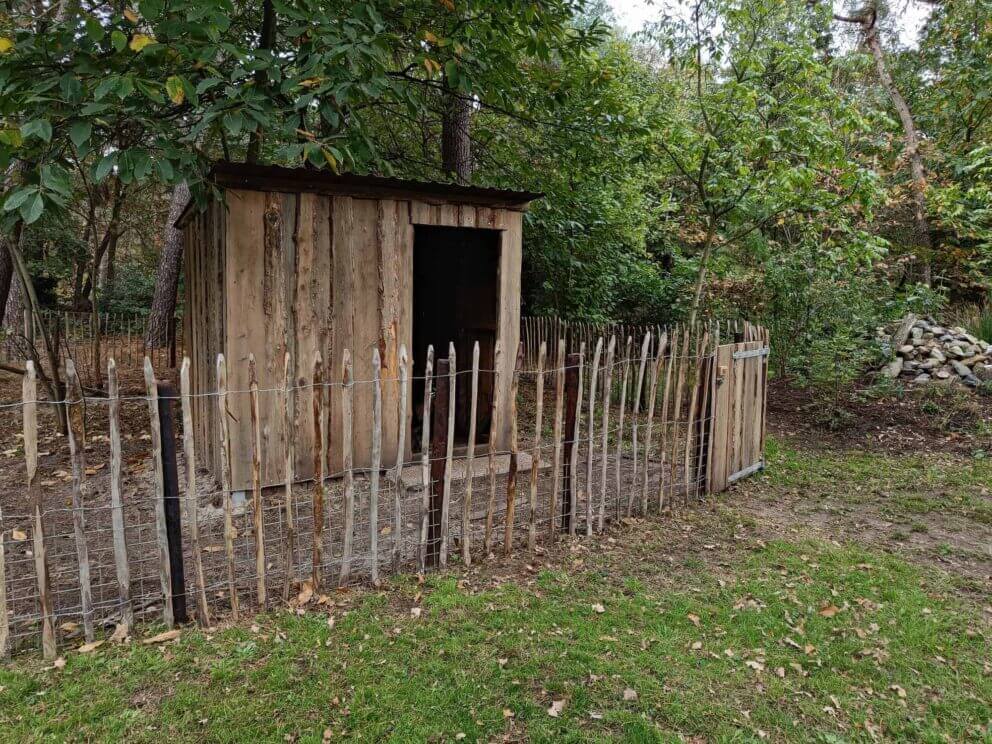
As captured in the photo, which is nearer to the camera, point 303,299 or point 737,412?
point 303,299

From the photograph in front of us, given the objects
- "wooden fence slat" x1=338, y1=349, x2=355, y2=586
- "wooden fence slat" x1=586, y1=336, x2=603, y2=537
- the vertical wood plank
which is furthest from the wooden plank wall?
the vertical wood plank

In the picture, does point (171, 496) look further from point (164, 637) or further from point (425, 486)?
point (425, 486)

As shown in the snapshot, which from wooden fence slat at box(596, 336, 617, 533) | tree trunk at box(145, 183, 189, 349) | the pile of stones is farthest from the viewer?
tree trunk at box(145, 183, 189, 349)

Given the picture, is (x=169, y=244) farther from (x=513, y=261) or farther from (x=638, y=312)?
(x=638, y=312)

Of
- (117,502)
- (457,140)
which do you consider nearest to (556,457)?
(117,502)

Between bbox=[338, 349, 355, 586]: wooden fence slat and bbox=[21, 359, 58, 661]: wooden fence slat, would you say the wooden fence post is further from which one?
bbox=[338, 349, 355, 586]: wooden fence slat

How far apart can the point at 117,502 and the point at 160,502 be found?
0.60ft

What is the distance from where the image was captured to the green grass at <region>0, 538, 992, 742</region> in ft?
8.36

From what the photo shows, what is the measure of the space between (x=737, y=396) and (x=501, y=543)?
108 inches

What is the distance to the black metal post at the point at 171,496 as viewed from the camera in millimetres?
2902

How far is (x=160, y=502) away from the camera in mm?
2967

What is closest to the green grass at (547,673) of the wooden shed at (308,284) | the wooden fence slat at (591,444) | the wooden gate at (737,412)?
the wooden fence slat at (591,444)

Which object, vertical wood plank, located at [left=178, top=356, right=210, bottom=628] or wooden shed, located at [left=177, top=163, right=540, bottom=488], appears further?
wooden shed, located at [left=177, top=163, right=540, bottom=488]

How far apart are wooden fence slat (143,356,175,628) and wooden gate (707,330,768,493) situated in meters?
4.21
